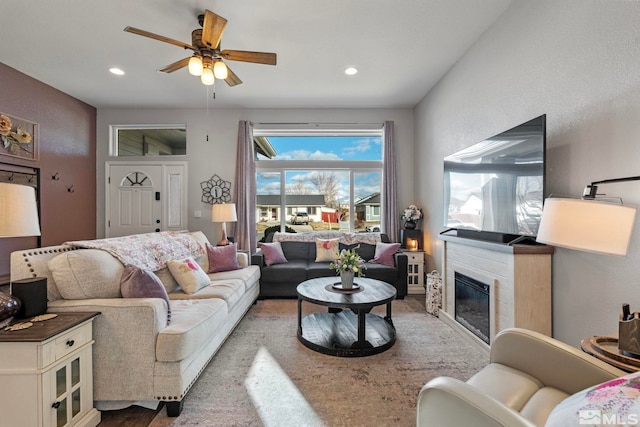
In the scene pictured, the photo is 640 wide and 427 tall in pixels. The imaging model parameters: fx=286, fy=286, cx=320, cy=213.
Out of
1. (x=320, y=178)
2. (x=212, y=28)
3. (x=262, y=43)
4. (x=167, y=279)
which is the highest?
(x=262, y=43)

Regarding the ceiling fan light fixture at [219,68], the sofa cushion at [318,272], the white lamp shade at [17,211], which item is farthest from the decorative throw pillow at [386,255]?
the white lamp shade at [17,211]

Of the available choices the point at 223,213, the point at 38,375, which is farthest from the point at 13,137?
the point at 38,375

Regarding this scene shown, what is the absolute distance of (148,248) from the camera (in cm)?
266

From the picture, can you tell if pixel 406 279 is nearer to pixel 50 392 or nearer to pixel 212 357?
pixel 212 357

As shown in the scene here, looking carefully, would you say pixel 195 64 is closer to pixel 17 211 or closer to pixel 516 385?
pixel 17 211

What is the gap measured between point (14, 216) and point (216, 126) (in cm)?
384

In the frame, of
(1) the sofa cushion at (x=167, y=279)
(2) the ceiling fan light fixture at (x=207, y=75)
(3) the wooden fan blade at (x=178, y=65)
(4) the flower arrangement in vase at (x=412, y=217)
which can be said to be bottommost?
(1) the sofa cushion at (x=167, y=279)

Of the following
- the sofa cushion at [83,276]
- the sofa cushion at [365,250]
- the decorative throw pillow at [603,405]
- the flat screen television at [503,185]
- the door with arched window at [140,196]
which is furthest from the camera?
the door with arched window at [140,196]

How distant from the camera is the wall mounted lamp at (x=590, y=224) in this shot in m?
1.19

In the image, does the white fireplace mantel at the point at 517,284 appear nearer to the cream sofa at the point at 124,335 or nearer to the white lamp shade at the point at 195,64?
the cream sofa at the point at 124,335

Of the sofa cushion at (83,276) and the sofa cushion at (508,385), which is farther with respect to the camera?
the sofa cushion at (83,276)

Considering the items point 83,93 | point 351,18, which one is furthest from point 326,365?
point 83,93

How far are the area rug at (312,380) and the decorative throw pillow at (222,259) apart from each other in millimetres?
889

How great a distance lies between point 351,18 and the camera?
2.62 meters
